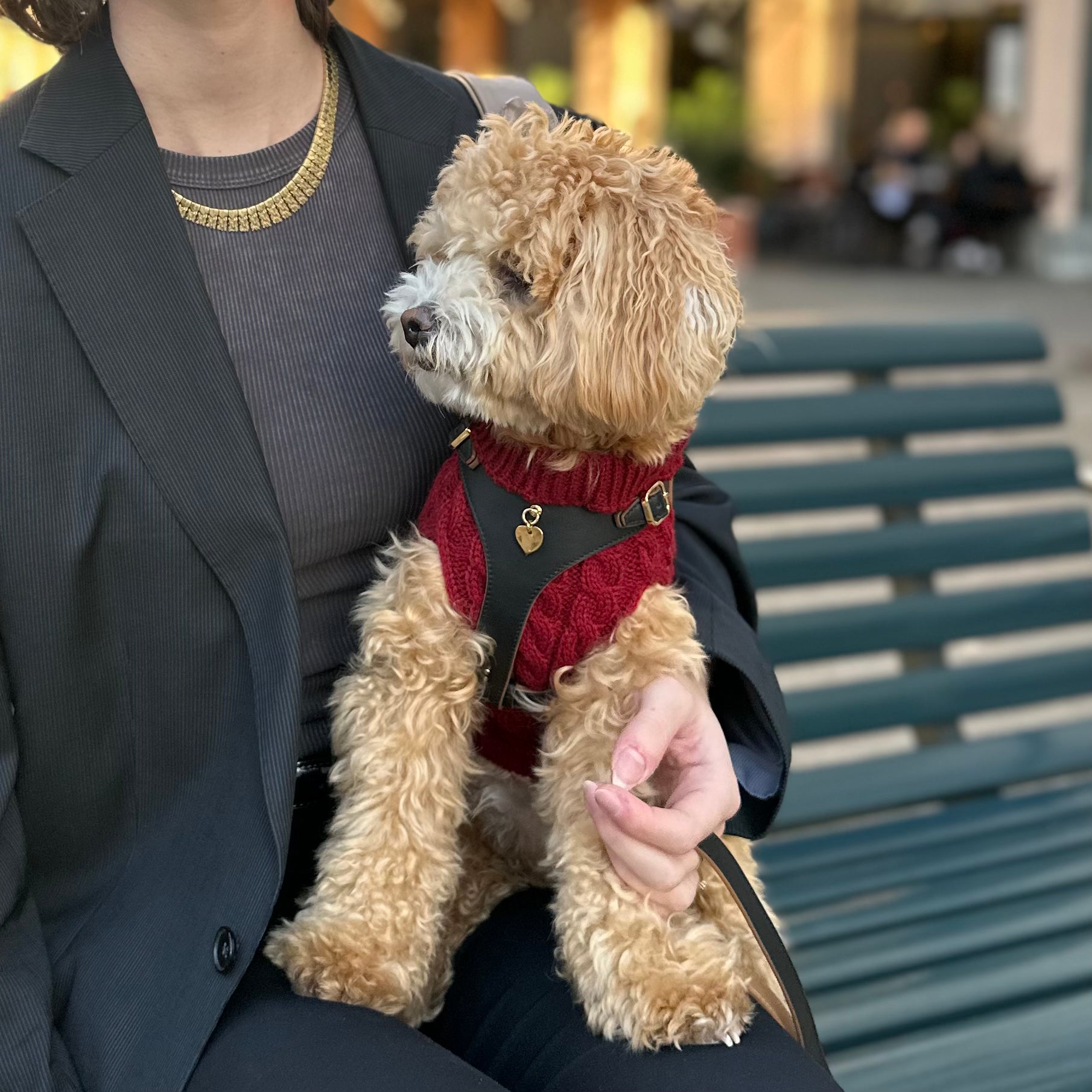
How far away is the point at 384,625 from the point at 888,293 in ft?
47.8

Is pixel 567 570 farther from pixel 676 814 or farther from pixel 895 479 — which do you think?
pixel 895 479

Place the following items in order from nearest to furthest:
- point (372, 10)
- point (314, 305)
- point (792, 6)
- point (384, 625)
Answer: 1. point (384, 625)
2. point (314, 305)
3. point (372, 10)
4. point (792, 6)

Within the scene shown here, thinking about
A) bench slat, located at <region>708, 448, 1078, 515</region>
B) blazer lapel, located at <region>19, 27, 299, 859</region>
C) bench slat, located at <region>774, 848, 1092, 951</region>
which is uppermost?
blazer lapel, located at <region>19, 27, 299, 859</region>

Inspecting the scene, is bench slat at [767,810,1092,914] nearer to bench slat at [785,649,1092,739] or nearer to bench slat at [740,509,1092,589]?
bench slat at [785,649,1092,739]

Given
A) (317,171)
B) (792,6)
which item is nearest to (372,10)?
(792,6)

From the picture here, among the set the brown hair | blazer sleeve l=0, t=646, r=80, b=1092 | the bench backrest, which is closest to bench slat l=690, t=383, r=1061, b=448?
the bench backrest

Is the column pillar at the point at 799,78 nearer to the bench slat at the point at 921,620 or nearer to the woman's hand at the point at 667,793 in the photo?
the bench slat at the point at 921,620

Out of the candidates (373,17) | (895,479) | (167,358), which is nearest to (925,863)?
(895,479)

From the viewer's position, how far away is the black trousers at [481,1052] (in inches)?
62.1

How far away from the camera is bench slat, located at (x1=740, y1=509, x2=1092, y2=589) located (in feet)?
9.37

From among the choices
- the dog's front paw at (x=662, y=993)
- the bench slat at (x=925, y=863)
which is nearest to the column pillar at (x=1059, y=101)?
the bench slat at (x=925, y=863)

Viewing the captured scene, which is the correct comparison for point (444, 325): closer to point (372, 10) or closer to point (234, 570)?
point (234, 570)

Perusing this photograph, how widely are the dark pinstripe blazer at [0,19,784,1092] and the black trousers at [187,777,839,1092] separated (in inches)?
2.6

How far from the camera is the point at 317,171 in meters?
1.96
